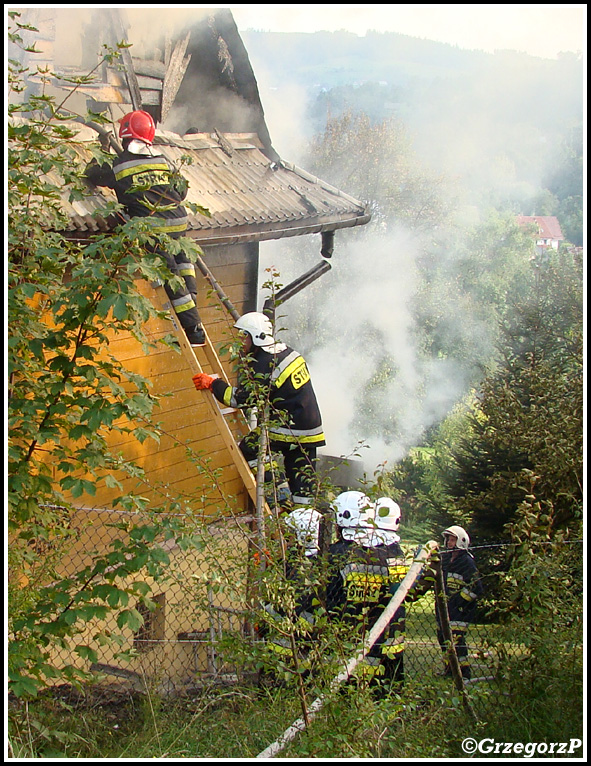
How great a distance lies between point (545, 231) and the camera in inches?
494

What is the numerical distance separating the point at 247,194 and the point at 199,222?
749 millimetres

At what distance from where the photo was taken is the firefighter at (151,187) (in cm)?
496

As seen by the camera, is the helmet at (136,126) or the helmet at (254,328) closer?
the helmet at (136,126)

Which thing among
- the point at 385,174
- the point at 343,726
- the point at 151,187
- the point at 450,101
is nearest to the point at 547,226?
the point at 450,101

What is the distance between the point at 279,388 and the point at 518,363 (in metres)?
5.12

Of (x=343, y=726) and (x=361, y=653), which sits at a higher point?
(x=361, y=653)

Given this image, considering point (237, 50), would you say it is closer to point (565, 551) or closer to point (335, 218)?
point (335, 218)

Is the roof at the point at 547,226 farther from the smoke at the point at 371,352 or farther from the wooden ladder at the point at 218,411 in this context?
the wooden ladder at the point at 218,411

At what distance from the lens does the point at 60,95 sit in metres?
5.03

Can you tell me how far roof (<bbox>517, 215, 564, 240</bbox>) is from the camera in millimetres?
11836

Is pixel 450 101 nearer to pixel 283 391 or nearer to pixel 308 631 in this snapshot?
pixel 283 391

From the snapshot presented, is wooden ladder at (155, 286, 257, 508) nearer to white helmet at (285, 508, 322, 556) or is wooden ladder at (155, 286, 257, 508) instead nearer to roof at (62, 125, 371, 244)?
roof at (62, 125, 371, 244)

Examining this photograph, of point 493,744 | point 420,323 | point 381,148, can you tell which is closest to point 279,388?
point 493,744

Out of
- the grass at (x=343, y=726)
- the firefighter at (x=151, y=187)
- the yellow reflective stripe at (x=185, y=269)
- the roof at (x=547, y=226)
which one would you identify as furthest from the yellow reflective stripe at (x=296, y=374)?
the roof at (x=547, y=226)
